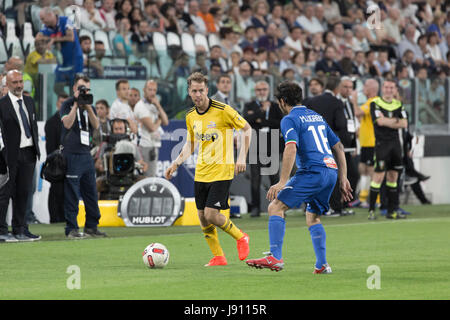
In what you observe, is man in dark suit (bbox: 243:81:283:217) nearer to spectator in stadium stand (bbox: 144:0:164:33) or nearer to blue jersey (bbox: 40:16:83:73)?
blue jersey (bbox: 40:16:83:73)

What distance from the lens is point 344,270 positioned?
32.3ft

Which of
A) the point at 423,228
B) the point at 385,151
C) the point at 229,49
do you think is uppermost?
the point at 229,49

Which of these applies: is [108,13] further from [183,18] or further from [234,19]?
[234,19]

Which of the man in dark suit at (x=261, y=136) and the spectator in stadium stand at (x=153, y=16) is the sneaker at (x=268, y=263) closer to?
the man in dark suit at (x=261, y=136)

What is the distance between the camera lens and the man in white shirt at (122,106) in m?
17.0

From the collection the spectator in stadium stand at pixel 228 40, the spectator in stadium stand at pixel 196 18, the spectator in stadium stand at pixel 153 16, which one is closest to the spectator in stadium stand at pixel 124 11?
the spectator in stadium stand at pixel 153 16

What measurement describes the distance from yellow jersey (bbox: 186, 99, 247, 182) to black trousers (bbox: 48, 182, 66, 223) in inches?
257

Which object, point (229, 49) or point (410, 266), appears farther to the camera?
point (229, 49)

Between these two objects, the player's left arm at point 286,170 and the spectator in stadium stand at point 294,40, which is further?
the spectator in stadium stand at point 294,40

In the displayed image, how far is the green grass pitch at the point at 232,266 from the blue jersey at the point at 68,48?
310 centimetres

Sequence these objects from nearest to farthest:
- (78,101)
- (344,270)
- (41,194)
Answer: (344,270) < (78,101) < (41,194)

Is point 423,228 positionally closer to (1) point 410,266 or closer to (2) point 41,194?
(1) point 410,266

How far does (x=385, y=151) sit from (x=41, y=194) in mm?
6056
